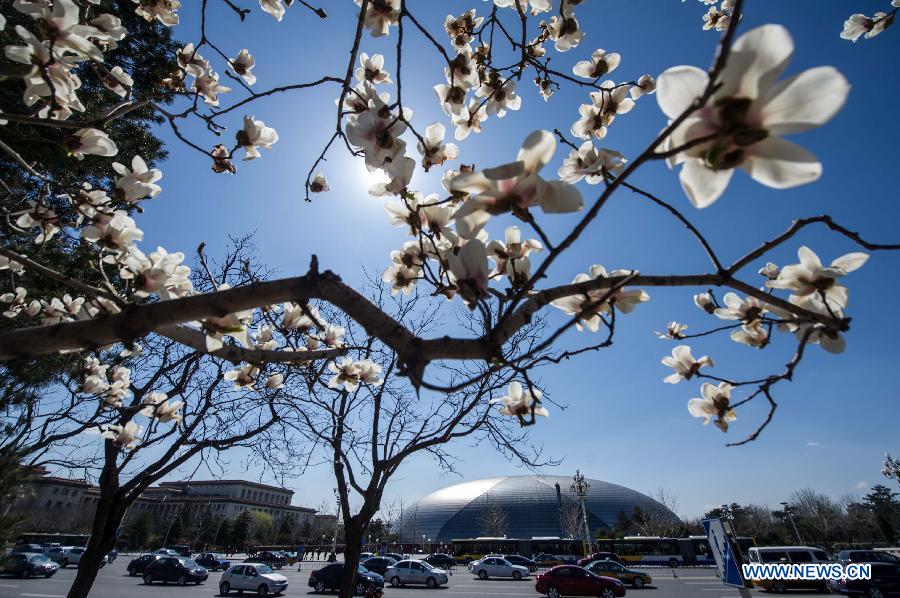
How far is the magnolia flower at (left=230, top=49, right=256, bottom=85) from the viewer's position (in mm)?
2236

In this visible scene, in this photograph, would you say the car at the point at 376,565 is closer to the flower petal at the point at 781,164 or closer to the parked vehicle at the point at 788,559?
the parked vehicle at the point at 788,559

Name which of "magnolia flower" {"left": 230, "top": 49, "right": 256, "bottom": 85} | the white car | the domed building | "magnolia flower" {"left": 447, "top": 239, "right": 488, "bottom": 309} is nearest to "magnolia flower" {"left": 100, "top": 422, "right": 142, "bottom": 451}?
"magnolia flower" {"left": 230, "top": 49, "right": 256, "bottom": 85}

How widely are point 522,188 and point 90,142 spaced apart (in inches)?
67.1

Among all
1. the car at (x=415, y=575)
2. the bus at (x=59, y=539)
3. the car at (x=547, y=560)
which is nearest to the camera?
the car at (x=415, y=575)

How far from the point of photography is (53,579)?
1781 centimetres

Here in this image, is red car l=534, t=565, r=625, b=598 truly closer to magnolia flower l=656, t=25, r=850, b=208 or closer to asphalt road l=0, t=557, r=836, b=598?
asphalt road l=0, t=557, r=836, b=598

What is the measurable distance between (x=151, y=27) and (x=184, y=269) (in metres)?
3.63

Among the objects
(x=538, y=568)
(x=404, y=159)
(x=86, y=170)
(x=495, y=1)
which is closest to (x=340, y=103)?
(x=404, y=159)

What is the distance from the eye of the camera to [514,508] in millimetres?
53438

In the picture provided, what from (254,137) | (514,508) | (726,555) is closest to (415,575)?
(726,555)

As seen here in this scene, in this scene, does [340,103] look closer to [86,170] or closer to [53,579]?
[86,170]

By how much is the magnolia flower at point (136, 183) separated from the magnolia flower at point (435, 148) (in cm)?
104

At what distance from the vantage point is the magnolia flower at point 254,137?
1852 mm

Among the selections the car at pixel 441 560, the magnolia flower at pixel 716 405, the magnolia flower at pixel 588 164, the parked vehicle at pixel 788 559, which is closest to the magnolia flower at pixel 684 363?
the magnolia flower at pixel 716 405
